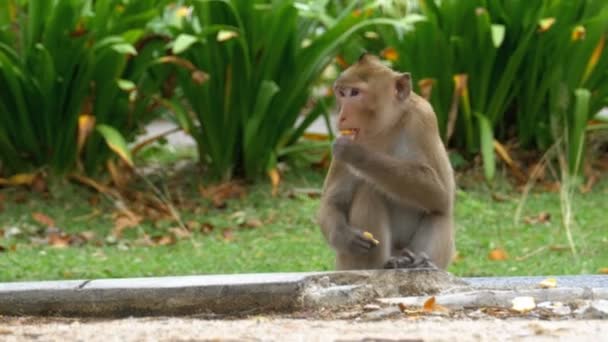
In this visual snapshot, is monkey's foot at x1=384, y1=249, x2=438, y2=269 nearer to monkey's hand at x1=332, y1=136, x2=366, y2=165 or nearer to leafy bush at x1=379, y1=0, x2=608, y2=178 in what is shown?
monkey's hand at x1=332, y1=136, x2=366, y2=165

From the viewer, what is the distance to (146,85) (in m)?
8.75

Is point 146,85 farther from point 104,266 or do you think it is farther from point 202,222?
point 104,266

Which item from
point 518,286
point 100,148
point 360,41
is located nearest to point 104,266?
point 100,148

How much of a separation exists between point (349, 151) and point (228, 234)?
2734 mm

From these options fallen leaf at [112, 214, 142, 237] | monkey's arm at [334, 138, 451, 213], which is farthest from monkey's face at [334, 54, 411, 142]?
fallen leaf at [112, 214, 142, 237]

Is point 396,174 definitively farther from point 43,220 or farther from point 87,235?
point 43,220

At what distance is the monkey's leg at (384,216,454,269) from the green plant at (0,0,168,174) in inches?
122

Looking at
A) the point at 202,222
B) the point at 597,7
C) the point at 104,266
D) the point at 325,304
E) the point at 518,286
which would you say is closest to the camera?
the point at 325,304

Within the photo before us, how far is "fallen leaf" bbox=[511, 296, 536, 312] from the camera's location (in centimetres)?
459

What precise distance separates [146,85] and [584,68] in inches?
114

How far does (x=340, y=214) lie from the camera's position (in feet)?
17.7

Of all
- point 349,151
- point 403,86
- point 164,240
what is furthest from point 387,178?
point 164,240

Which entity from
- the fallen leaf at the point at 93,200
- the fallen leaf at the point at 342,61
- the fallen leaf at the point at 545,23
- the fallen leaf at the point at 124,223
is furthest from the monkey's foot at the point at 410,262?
the fallen leaf at the point at 342,61

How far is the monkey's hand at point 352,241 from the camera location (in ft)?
17.0
